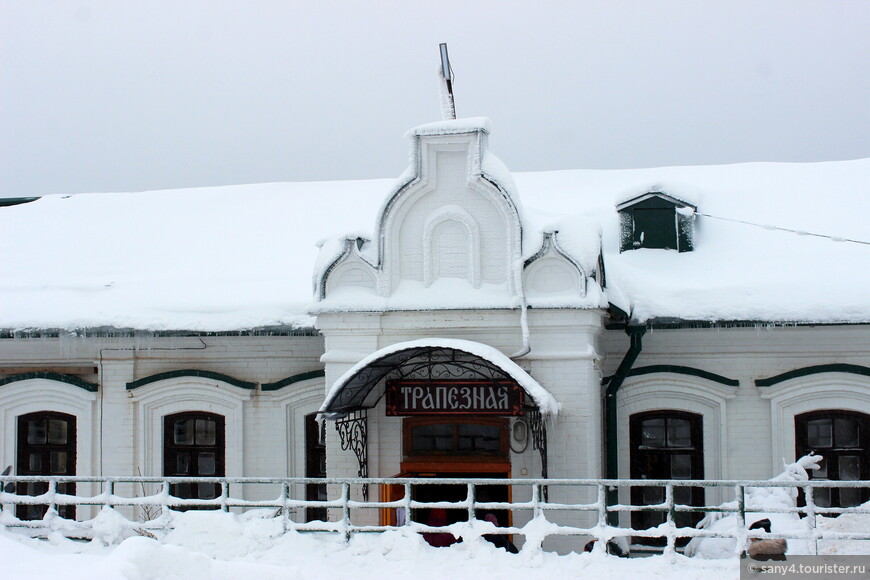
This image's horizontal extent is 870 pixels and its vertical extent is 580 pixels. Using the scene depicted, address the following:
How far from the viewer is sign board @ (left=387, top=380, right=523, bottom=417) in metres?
9.68

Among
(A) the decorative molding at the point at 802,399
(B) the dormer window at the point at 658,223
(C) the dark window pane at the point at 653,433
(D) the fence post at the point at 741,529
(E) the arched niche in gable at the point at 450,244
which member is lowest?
(D) the fence post at the point at 741,529

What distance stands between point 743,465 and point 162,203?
11021 mm

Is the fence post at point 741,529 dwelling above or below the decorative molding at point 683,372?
below

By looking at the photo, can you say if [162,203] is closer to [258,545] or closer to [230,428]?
[230,428]

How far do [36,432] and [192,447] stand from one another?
2.40m

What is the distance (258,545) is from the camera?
8.62m

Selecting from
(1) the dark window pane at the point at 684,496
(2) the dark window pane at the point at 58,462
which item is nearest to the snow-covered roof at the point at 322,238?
(2) the dark window pane at the point at 58,462

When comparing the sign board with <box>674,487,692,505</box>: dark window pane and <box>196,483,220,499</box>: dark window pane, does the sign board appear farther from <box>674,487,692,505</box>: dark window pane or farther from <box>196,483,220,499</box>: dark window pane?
<box>196,483,220,499</box>: dark window pane

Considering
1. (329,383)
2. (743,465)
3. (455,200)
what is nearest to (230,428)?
(329,383)

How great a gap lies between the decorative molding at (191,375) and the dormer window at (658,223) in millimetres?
5700

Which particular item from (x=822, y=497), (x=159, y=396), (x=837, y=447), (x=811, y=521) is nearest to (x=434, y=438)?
(x=159, y=396)

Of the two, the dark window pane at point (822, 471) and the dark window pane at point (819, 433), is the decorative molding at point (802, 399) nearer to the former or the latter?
the dark window pane at point (819, 433)

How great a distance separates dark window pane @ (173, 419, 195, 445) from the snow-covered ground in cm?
318

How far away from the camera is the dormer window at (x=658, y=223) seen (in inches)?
485
